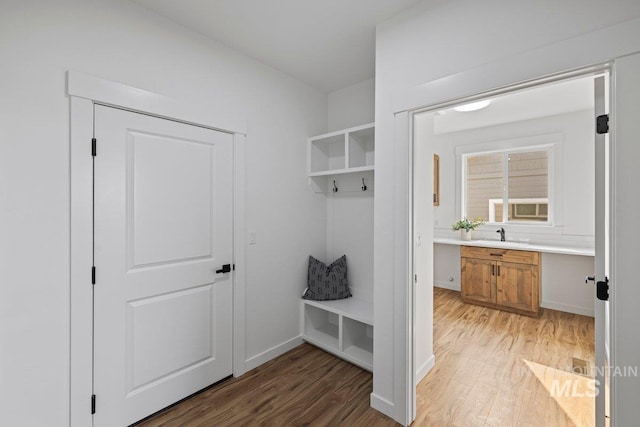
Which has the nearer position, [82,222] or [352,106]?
[82,222]

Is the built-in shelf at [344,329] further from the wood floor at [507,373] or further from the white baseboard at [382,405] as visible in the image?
the wood floor at [507,373]

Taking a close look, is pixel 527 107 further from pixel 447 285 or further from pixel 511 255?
pixel 447 285

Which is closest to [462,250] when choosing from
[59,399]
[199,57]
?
[199,57]

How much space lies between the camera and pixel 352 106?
3.06 m

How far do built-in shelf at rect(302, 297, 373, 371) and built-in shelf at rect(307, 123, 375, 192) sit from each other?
3.98ft

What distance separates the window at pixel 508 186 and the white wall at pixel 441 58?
11.4 ft

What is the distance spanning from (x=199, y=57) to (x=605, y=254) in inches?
107

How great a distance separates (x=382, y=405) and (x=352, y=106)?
265 cm

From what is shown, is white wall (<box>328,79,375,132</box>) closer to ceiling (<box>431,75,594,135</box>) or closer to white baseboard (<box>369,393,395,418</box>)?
ceiling (<box>431,75,594,135</box>)

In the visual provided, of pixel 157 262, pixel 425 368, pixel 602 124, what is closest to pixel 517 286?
pixel 425 368

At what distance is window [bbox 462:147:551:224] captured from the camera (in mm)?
4273

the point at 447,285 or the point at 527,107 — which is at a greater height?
the point at 527,107

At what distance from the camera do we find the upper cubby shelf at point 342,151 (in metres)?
2.72

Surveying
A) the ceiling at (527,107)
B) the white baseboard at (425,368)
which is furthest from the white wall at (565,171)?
the white baseboard at (425,368)
